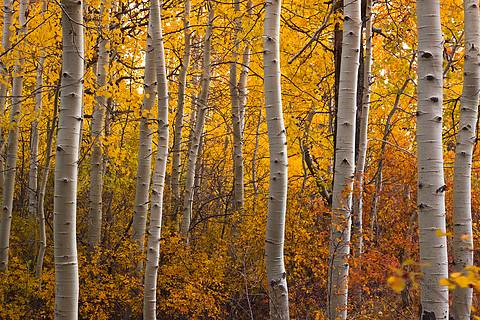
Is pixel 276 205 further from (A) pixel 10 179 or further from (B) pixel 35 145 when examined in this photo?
(B) pixel 35 145

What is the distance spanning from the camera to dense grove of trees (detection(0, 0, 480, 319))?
9.84 feet

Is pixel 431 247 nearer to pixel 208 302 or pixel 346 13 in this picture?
→ pixel 346 13

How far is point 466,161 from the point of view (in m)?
3.85

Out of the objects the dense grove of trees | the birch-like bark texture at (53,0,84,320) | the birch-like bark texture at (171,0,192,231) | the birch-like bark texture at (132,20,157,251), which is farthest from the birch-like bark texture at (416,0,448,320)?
the birch-like bark texture at (171,0,192,231)

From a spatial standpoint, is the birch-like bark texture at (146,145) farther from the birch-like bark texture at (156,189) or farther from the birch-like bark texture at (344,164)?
the birch-like bark texture at (344,164)

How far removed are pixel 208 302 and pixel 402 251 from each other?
3583 mm

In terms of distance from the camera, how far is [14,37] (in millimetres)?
5727

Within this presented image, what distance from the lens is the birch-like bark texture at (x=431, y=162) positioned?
2654mm

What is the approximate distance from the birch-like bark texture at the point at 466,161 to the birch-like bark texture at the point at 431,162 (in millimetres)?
1076

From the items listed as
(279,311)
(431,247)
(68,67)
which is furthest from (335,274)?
(68,67)

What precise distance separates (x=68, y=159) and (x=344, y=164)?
248 centimetres

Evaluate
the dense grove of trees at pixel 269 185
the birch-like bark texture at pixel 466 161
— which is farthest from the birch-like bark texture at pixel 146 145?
the birch-like bark texture at pixel 466 161

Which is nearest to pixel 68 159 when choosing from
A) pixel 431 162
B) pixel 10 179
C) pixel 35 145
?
pixel 431 162

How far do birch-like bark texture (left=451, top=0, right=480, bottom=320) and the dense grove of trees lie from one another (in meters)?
0.01
